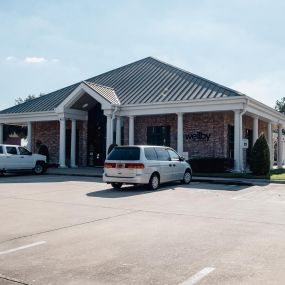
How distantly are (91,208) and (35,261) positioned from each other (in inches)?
183

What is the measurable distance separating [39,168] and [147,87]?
8924 millimetres

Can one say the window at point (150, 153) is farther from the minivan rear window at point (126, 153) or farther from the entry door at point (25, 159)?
the entry door at point (25, 159)

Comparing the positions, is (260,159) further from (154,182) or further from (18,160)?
(18,160)

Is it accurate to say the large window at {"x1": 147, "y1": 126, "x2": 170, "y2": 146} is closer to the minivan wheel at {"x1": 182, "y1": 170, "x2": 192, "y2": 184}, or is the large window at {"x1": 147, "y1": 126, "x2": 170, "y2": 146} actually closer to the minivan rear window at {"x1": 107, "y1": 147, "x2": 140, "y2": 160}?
the minivan wheel at {"x1": 182, "y1": 170, "x2": 192, "y2": 184}

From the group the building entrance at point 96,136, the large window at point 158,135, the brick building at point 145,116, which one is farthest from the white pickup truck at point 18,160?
the large window at point 158,135

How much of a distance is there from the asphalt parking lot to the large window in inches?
531

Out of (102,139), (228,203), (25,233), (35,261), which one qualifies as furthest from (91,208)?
(102,139)

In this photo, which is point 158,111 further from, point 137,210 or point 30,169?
point 137,210

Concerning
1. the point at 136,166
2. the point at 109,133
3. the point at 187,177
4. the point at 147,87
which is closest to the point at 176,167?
the point at 187,177

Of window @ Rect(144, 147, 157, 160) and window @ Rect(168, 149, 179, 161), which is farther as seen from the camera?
window @ Rect(168, 149, 179, 161)

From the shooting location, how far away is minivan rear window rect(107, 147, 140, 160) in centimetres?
1409

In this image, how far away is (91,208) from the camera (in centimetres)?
1009

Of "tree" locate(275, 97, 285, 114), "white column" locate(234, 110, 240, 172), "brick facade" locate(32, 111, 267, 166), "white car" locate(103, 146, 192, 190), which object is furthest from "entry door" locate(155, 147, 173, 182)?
"tree" locate(275, 97, 285, 114)

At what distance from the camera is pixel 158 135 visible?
84.8 feet
